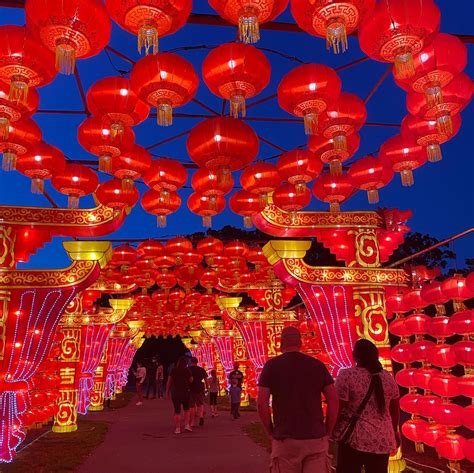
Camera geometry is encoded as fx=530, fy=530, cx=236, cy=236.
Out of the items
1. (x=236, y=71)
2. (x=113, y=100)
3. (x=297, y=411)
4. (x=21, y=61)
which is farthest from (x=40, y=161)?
(x=297, y=411)

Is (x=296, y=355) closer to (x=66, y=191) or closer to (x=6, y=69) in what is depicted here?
(x=6, y=69)

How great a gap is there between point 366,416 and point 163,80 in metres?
2.74

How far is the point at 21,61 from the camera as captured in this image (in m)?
3.50

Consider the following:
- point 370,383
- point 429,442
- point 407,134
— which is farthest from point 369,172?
point 429,442

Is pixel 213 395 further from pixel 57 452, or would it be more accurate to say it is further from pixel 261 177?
pixel 261 177

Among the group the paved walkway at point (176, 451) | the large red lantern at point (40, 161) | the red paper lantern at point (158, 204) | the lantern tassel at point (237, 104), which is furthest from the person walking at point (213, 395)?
the lantern tassel at point (237, 104)

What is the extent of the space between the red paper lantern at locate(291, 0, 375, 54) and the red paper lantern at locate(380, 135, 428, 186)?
198 centimetres

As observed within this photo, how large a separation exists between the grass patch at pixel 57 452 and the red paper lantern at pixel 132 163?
14.8ft

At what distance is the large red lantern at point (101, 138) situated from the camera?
447cm

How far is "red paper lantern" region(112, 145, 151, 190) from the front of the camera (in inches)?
201

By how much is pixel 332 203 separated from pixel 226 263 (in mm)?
5045

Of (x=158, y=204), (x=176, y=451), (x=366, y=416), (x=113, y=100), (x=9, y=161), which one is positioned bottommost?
(x=176, y=451)

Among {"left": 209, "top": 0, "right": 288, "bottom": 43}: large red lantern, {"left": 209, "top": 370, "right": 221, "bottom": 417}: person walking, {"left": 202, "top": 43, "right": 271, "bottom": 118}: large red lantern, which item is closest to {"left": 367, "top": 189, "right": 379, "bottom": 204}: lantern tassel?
{"left": 202, "top": 43, "right": 271, "bottom": 118}: large red lantern

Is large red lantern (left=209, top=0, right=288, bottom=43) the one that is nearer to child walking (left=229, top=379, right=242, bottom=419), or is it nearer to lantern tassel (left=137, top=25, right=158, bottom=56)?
lantern tassel (left=137, top=25, right=158, bottom=56)
